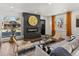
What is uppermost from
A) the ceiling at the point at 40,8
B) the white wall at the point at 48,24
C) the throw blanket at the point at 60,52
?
the ceiling at the point at 40,8

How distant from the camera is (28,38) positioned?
153 centimetres

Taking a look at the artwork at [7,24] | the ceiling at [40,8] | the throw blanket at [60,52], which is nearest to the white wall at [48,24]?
the ceiling at [40,8]

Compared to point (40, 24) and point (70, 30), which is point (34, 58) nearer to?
point (40, 24)

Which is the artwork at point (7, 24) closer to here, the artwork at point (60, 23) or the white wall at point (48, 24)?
the white wall at point (48, 24)

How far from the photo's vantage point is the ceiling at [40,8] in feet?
4.79

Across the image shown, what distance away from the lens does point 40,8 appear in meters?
1.50

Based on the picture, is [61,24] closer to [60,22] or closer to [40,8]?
[60,22]

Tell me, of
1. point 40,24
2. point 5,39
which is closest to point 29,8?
point 40,24

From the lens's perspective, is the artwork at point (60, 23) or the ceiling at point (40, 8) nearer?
the ceiling at point (40, 8)

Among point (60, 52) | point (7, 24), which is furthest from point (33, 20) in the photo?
point (60, 52)

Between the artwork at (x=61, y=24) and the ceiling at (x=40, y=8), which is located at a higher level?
the ceiling at (x=40, y=8)

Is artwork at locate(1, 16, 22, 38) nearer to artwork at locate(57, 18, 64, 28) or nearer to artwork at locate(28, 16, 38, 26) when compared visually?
artwork at locate(28, 16, 38, 26)

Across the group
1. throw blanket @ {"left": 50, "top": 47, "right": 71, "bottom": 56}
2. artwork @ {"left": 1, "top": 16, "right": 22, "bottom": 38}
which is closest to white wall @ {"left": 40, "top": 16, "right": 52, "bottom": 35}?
throw blanket @ {"left": 50, "top": 47, "right": 71, "bottom": 56}

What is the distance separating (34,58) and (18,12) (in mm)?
712
